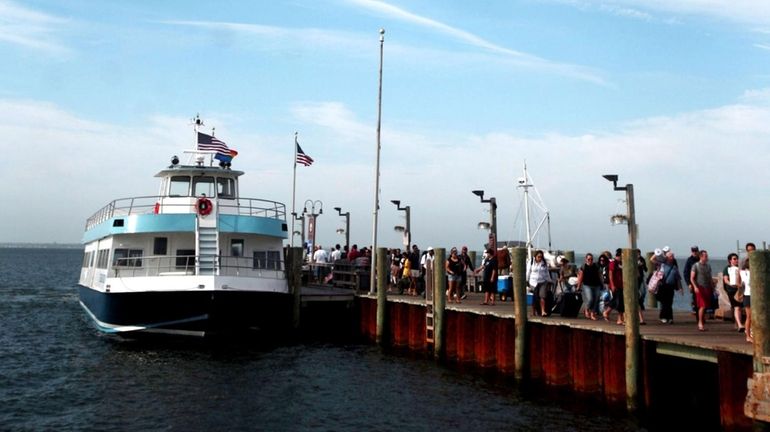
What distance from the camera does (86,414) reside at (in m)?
14.5

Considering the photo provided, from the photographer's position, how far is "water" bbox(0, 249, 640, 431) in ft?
45.3

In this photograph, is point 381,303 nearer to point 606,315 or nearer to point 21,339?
point 606,315

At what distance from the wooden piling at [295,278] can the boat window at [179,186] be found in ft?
13.5

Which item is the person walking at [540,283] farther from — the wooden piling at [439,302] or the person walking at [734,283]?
the person walking at [734,283]

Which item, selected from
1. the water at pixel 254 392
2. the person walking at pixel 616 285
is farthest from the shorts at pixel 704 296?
the water at pixel 254 392

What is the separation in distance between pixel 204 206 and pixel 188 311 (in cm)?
337

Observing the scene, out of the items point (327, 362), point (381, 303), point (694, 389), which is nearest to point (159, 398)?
point (327, 362)

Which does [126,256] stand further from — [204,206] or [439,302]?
[439,302]

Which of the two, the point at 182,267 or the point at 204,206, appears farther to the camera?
the point at 182,267

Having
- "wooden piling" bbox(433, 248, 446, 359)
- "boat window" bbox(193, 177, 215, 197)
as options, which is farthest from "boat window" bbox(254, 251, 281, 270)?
"wooden piling" bbox(433, 248, 446, 359)

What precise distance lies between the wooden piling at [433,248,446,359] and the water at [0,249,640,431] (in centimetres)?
54

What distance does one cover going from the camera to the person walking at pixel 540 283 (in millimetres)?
17203

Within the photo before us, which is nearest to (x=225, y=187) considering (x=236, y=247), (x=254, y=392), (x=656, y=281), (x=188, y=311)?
(x=236, y=247)

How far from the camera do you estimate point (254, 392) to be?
1639cm
